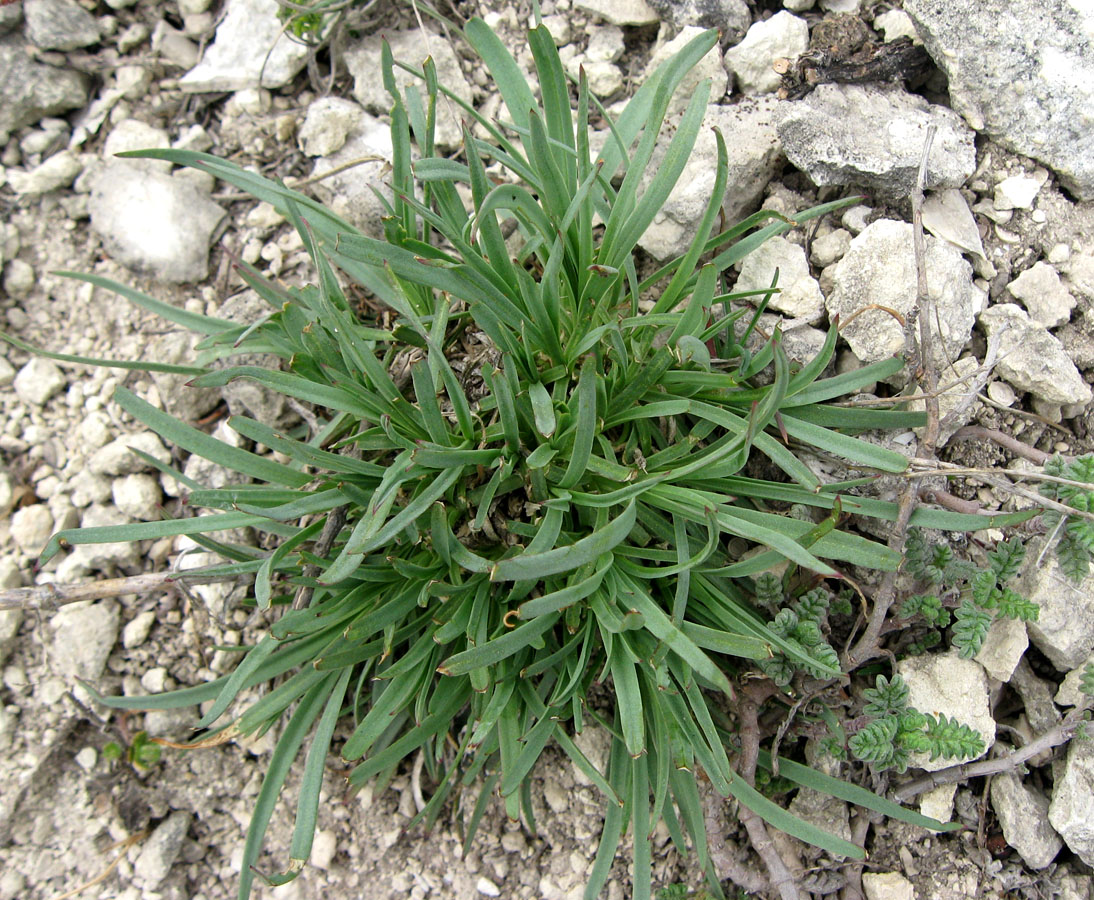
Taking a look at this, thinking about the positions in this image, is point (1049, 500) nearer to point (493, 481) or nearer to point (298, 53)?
point (493, 481)

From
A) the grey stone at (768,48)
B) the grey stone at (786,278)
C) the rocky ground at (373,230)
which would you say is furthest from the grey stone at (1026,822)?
the grey stone at (768,48)

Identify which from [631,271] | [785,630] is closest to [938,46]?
[631,271]

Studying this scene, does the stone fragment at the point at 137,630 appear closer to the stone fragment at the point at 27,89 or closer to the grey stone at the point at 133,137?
the grey stone at the point at 133,137

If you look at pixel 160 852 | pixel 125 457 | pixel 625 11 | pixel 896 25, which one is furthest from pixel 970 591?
pixel 125 457

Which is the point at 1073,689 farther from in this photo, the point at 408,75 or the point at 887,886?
the point at 408,75

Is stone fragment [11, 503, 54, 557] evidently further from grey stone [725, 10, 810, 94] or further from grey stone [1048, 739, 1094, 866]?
grey stone [1048, 739, 1094, 866]

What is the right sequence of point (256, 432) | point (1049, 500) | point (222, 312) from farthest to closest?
point (222, 312), point (256, 432), point (1049, 500)
